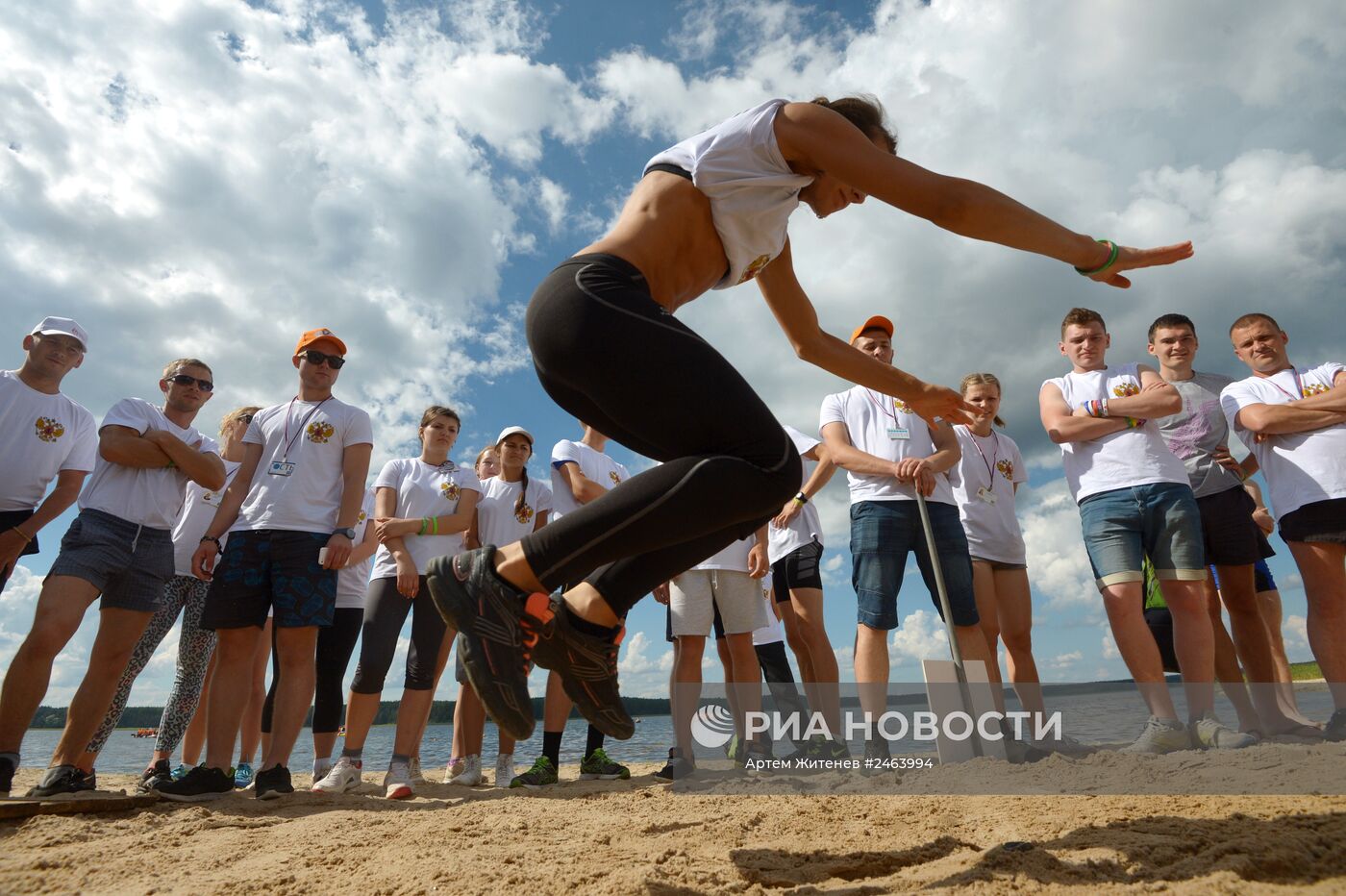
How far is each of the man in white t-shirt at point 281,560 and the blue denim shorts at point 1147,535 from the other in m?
4.24

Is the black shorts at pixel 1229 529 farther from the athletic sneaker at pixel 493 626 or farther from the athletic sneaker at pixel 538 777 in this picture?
the athletic sneaker at pixel 493 626

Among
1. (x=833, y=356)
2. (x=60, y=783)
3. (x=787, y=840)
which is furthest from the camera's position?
(x=60, y=783)

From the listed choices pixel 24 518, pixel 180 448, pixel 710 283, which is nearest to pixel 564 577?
pixel 710 283

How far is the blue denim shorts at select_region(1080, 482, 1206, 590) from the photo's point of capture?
13.4 ft

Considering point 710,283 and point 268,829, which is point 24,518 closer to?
point 268,829

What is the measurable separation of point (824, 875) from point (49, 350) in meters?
5.14

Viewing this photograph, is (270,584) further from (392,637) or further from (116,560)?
(392,637)

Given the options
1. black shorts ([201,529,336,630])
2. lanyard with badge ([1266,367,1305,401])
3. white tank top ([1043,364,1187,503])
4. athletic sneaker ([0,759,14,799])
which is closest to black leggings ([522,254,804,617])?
black shorts ([201,529,336,630])

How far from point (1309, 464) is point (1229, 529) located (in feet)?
2.11

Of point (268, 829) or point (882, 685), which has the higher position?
point (882, 685)

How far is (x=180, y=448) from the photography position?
4.33m

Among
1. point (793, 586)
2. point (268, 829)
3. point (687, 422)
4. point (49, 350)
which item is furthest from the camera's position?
point (793, 586)

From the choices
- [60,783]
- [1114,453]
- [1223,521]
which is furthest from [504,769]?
[1223,521]

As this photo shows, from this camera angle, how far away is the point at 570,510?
5219 mm
